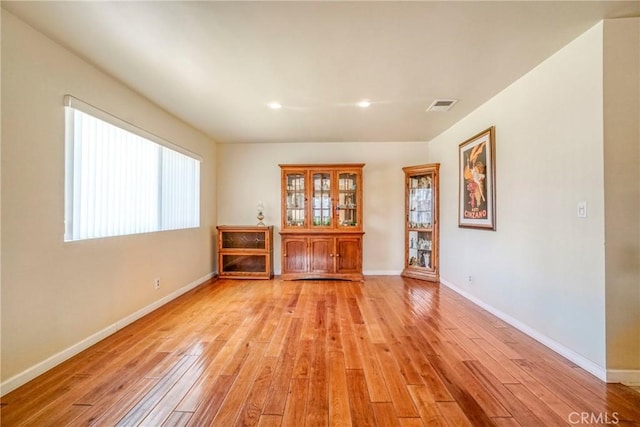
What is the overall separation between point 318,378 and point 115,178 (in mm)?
2573

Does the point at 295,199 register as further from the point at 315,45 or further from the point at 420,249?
the point at 315,45

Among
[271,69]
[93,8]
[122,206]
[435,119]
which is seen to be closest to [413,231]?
[435,119]

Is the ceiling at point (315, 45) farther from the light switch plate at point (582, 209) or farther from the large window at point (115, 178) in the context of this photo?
the light switch plate at point (582, 209)

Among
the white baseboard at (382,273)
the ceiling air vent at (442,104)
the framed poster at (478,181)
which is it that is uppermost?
the ceiling air vent at (442,104)

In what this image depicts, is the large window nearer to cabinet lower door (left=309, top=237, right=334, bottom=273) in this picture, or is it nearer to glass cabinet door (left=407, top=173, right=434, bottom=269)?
cabinet lower door (left=309, top=237, right=334, bottom=273)

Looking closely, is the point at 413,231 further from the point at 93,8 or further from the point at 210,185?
the point at 93,8

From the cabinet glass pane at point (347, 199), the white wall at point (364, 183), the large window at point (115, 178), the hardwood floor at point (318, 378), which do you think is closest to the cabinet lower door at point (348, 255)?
the cabinet glass pane at point (347, 199)

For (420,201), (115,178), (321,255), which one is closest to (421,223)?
(420,201)

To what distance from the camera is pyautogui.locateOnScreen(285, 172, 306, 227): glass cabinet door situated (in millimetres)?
4770

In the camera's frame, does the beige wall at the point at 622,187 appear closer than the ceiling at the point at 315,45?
No

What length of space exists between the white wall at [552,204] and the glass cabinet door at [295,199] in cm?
273

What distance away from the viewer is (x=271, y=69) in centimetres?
243

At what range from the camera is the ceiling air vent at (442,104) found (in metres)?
3.14

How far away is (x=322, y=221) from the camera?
4.73 meters
